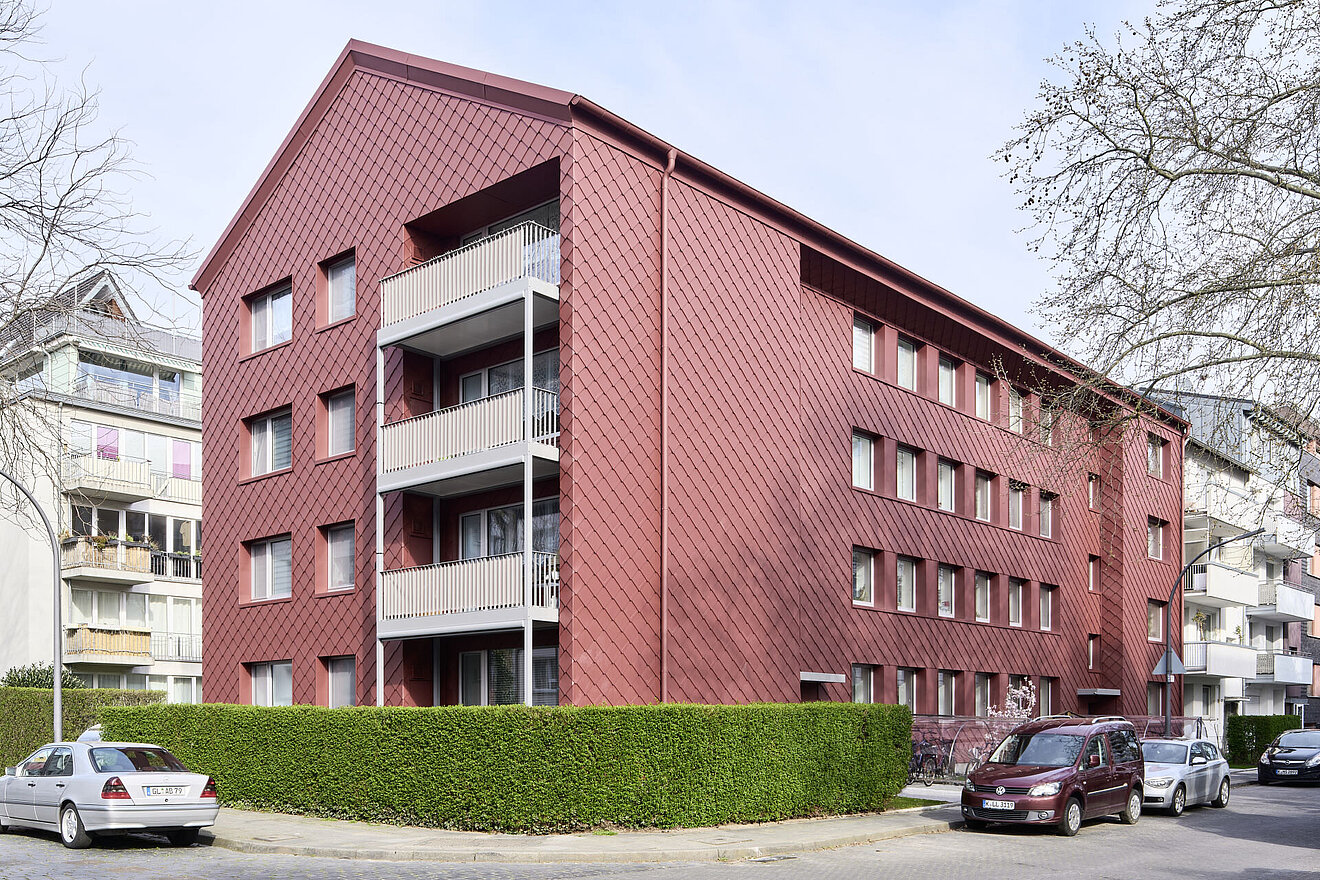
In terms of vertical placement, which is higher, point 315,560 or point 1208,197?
point 1208,197

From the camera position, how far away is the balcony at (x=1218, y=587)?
51.2m

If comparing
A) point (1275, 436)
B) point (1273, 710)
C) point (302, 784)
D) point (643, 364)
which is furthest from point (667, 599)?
point (1273, 710)

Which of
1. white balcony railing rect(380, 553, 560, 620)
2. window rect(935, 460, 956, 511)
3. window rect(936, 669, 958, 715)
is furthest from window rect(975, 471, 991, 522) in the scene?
white balcony railing rect(380, 553, 560, 620)

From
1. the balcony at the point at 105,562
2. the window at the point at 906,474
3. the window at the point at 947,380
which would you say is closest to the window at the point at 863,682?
the window at the point at 906,474

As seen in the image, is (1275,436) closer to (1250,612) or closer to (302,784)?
(302,784)

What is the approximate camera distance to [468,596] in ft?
70.7

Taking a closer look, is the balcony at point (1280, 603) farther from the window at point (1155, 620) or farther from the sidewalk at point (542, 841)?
the sidewalk at point (542, 841)

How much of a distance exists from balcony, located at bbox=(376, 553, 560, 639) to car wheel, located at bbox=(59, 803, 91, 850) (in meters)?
6.58

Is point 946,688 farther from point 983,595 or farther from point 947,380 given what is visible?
point 947,380

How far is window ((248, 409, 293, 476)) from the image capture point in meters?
28.1

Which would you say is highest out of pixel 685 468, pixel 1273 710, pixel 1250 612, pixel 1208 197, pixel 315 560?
pixel 1208 197

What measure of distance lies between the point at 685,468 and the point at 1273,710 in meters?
51.7

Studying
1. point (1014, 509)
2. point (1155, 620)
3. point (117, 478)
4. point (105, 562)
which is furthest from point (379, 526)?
point (1155, 620)

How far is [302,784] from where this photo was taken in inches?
821
